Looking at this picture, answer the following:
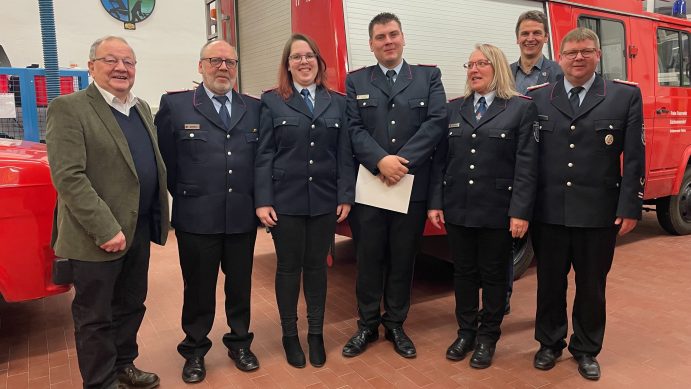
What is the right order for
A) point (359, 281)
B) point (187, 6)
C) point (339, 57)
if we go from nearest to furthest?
point (359, 281)
point (339, 57)
point (187, 6)

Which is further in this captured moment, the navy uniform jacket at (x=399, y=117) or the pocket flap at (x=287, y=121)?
the navy uniform jacket at (x=399, y=117)

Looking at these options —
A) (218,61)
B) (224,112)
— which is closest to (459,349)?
(224,112)

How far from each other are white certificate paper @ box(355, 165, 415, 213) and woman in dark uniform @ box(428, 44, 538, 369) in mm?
198

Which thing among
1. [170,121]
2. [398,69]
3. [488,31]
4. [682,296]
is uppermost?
[488,31]

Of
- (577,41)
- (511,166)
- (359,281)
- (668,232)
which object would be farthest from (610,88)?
(668,232)

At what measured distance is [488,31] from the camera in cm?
414

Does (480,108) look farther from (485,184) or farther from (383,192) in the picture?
(383,192)

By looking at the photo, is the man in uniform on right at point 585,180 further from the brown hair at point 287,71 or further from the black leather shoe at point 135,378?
the black leather shoe at point 135,378

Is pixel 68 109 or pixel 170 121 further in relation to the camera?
pixel 170 121

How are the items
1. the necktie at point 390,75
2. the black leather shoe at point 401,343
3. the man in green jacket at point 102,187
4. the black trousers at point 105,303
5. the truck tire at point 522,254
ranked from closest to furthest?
the man in green jacket at point 102,187, the black trousers at point 105,303, the necktie at point 390,75, the black leather shoe at point 401,343, the truck tire at point 522,254

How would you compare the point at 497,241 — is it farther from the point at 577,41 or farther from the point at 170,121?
the point at 170,121

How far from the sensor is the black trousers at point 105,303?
2.43 metres

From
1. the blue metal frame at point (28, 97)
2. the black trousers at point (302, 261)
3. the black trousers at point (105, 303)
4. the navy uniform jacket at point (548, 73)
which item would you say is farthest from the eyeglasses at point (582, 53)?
the blue metal frame at point (28, 97)

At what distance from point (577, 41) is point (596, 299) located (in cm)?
141
